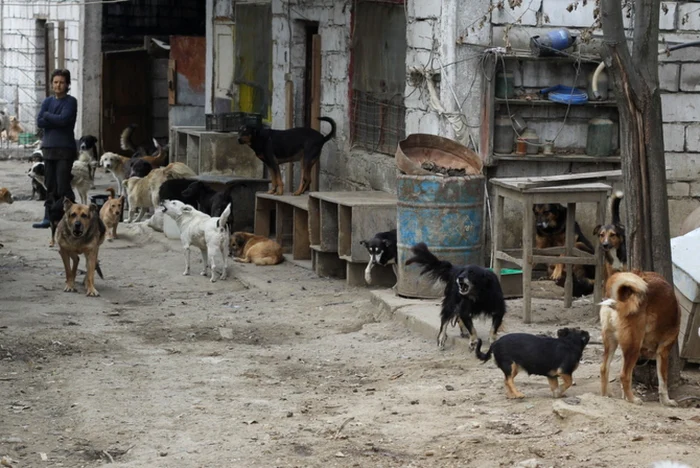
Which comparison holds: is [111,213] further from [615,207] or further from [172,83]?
[615,207]

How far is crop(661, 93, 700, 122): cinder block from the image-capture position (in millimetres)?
10719

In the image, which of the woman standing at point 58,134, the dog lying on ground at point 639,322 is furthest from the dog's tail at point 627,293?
the woman standing at point 58,134

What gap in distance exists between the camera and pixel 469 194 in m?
9.56

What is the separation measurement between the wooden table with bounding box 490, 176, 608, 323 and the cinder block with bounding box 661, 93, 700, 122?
64.0 inches

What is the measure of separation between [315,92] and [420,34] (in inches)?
137

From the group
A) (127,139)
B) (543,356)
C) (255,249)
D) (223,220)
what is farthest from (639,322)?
(127,139)

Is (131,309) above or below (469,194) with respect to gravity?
below

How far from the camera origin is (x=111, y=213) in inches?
565

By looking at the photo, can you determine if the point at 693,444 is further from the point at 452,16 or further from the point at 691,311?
the point at 452,16

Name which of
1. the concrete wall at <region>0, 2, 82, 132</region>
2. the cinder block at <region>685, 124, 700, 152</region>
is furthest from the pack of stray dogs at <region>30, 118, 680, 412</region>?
the concrete wall at <region>0, 2, 82, 132</region>

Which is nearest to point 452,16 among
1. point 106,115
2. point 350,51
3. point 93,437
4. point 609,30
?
point 350,51

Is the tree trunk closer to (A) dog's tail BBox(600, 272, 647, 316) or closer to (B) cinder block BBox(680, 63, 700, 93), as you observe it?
(A) dog's tail BBox(600, 272, 647, 316)

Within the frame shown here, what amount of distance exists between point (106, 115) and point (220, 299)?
10.8m

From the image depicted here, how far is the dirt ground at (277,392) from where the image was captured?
597cm
